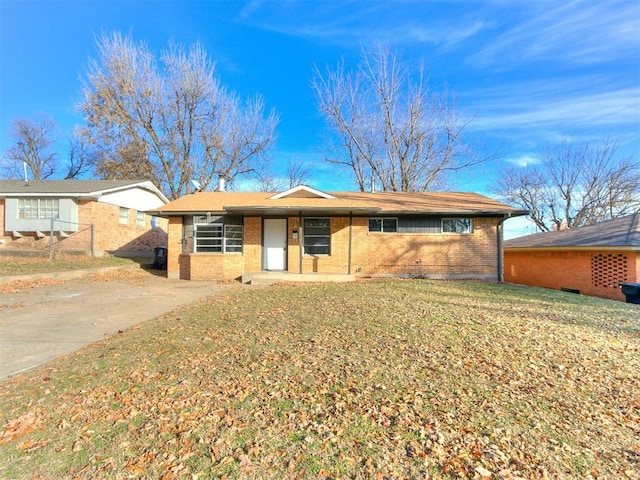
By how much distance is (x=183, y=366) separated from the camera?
3.91m

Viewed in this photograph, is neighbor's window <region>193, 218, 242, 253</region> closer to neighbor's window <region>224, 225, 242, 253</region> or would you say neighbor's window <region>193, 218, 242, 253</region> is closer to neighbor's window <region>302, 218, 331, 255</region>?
neighbor's window <region>224, 225, 242, 253</region>

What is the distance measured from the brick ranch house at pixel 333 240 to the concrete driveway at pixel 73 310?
5.38 feet

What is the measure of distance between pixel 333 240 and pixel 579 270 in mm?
10748

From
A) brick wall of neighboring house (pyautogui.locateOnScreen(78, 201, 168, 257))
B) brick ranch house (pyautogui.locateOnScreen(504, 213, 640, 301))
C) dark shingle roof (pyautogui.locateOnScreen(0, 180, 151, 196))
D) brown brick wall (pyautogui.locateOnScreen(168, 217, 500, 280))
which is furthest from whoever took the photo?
brick wall of neighboring house (pyautogui.locateOnScreen(78, 201, 168, 257))

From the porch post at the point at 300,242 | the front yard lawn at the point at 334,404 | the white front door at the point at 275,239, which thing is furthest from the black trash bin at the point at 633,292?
the white front door at the point at 275,239

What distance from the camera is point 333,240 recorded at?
12.9 meters

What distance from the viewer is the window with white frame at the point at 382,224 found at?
1300 cm

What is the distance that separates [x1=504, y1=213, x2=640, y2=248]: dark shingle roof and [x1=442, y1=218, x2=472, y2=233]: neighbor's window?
5205 mm

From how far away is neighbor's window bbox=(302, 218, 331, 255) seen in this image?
13.0 metres

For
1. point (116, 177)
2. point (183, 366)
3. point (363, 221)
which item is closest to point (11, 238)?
point (116, 177)

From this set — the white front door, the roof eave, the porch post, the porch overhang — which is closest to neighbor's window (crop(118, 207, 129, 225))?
the porch overhang

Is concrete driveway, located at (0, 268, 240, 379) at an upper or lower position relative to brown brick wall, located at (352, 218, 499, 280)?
lower

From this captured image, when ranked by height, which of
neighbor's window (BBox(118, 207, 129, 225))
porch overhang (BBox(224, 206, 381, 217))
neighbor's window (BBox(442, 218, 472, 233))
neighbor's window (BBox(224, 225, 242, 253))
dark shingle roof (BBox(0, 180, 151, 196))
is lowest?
neighbor's window (BBox(224, 225, 242, 253))

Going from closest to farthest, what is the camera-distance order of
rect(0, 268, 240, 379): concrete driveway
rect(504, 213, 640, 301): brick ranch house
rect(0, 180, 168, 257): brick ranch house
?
rect(0, 268, 240, 379): concrete driveway → rect(504, 213, 640, 301): brick ranch house → rect(0, 180, 168, 257): brick ranch house
